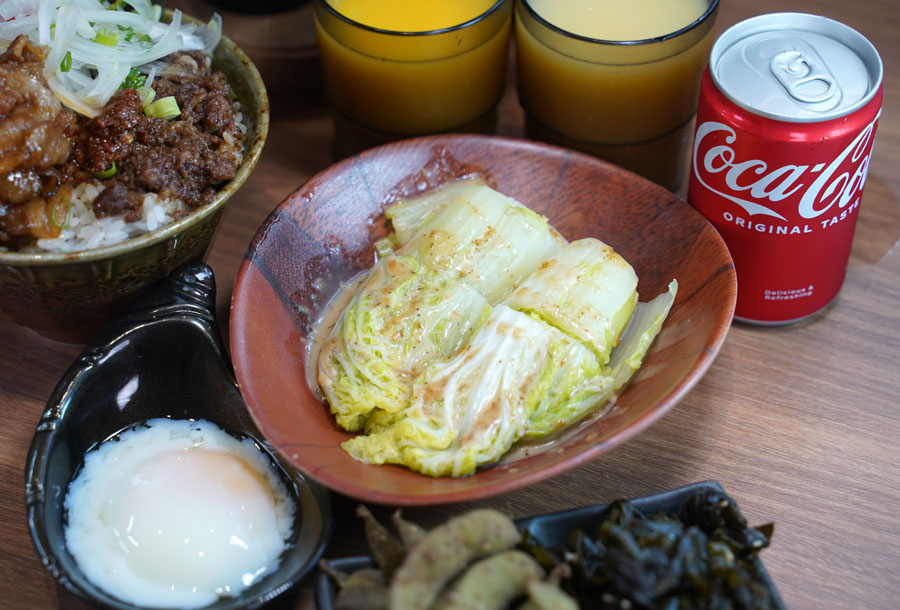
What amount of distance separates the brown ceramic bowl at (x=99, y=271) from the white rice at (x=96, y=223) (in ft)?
0.14

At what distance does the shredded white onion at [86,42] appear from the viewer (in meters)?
1.94

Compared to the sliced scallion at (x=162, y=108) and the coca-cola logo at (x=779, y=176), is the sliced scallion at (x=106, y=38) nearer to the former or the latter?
the sliced scallion at (x=162, y=108)

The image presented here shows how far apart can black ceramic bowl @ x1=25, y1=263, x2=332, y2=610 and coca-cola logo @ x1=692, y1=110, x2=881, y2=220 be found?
110cm

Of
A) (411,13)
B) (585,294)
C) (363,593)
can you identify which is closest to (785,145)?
(585,294)

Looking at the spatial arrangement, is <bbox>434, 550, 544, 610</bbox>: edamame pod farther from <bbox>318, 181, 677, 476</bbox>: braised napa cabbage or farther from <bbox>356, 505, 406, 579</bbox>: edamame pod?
<bbox>318, 181, 677, 476</bbox>: braised napa cabbage

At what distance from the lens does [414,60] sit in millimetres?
2244

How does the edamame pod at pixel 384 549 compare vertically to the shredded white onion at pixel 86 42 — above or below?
below

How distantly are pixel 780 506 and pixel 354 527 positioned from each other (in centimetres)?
89

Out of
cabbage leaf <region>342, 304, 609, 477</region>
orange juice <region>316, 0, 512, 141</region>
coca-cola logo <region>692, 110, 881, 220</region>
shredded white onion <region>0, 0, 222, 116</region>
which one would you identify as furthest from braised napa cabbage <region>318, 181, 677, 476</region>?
shredded white onion <region>0, 0, 222, 116</region>

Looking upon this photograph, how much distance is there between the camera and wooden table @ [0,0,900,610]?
1743mm

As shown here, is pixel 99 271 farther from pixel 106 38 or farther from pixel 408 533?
pixel 408 533

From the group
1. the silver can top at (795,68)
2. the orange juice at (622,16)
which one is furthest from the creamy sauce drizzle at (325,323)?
the silver can top at (795,68)

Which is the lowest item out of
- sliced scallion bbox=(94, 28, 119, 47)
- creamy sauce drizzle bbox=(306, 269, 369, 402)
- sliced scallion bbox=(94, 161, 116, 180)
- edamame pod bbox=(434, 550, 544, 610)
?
creamy sauce drizzle bbox=(306, 269, 369, 402)

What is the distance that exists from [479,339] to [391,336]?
191mm
